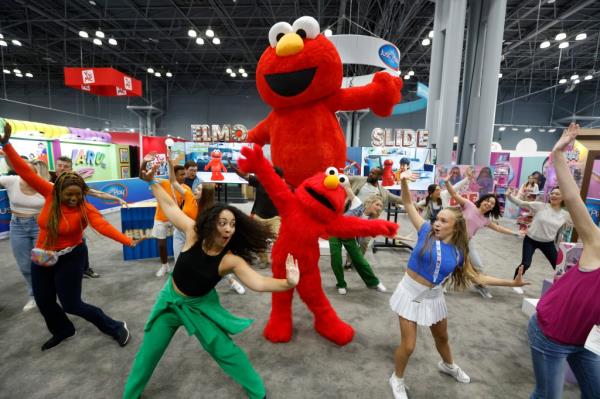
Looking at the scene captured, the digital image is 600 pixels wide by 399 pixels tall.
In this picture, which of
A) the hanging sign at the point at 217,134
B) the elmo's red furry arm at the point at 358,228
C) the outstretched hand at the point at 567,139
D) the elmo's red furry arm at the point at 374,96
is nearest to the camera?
the outstretched hand at the point at 567,139

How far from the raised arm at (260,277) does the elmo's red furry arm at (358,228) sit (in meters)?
0.68

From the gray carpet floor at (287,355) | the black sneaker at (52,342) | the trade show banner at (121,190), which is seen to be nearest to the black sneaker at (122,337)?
the gray carpet floor at (287,355)

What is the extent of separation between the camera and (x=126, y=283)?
378cm

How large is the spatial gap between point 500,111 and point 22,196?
24.4 m

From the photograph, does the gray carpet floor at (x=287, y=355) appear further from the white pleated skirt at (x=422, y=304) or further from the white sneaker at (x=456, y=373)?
the white pleated skirt at (x=422, y=304)

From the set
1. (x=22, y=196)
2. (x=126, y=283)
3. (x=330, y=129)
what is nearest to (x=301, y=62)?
(x=330, y=129)

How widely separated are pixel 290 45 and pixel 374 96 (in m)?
0.85

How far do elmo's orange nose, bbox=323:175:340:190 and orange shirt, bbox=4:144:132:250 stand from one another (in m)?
1.75

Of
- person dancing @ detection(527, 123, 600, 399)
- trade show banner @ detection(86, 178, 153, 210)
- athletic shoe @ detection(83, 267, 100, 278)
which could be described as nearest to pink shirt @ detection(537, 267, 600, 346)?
person dancing @ detection(527, 123, 600, 399)

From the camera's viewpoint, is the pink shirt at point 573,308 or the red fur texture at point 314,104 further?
the red fur texture at point 314,104

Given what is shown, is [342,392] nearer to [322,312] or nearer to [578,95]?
[322,312]

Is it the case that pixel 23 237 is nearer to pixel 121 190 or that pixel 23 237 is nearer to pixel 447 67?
pixel 121 190

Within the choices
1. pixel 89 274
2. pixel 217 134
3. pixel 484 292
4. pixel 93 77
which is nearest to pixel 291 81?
pixel 484 292

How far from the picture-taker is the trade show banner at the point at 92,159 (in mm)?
8484
